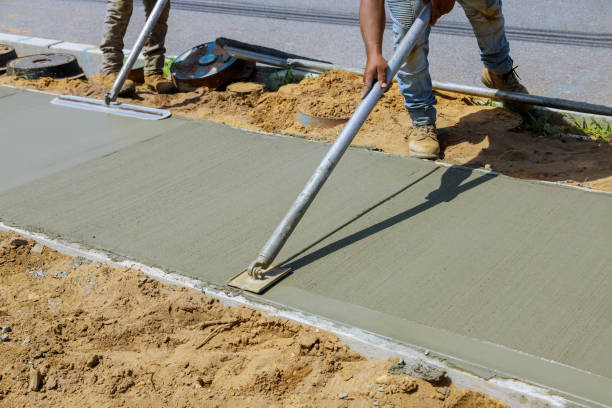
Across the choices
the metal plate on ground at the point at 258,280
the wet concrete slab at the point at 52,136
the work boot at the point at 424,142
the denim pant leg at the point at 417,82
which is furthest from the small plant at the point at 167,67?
the metal plate on ground at the point at 258,280

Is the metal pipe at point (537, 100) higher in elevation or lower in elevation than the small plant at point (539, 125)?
higher

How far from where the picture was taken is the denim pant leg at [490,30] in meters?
3.72

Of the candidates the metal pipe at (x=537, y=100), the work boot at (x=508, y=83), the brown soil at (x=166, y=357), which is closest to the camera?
the brown soil at (x=166, y=357)

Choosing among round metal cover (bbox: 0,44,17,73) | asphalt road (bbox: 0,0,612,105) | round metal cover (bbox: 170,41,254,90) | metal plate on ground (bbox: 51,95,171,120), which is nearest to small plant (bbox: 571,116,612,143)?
asphalt road (bbox: 0,0,612,105)

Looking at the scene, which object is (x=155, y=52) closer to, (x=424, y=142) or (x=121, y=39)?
(x=121, y=39)

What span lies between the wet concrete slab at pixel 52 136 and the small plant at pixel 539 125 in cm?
219

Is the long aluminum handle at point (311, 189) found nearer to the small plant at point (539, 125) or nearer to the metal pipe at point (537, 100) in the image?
the metal pipe at point (537, 100)

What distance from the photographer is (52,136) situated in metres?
4.10

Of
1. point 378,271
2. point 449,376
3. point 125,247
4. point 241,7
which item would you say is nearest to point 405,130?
point 378,271

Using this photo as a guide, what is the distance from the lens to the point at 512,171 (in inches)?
138

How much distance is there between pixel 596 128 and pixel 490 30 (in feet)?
2.85

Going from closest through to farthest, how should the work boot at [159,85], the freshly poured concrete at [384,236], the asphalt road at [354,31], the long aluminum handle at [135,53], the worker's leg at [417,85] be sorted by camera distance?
1. the freshly poured concrete at [384,236]
2. the worker's leg at [417,85]
3. the long aluminum handle at [135,53]
4. the work boot at [159,85]
5. the asphalt road at [354,31]

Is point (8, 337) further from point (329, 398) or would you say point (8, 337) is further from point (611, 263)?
point (611, 263)

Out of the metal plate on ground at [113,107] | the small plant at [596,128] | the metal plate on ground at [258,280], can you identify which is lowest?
the metal plate on ground at [113,107]
